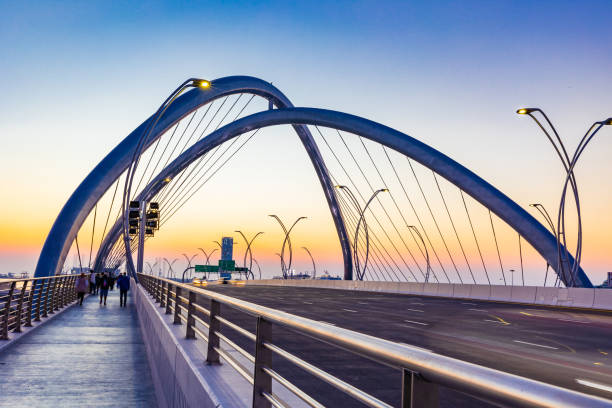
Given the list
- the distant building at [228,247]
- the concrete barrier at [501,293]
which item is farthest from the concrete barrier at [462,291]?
the distant building at [228,247]

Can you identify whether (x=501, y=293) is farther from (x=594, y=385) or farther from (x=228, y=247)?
(x=228, y=247)

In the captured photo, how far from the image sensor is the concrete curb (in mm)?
28125

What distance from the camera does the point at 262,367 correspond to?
4.39 m

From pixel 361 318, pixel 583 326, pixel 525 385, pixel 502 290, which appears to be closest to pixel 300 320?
pixel 525 385

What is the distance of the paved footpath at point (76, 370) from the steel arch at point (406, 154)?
94.1ft

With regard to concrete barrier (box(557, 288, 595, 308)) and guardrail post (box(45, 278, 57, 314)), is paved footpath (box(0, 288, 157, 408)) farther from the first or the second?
concrete barrier (box(557, 288, 595, 308))

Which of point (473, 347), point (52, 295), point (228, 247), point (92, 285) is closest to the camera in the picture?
point (473, 347)

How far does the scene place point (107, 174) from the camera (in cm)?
3641

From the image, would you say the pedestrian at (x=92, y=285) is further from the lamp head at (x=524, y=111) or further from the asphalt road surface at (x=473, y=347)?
the lamp head at (x=524, y=111)

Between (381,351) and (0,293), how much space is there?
1512 cm

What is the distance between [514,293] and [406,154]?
16136 millimetres

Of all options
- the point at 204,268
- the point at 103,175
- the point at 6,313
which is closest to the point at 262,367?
the point at 6,313

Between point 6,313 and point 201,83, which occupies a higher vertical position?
point 201,83

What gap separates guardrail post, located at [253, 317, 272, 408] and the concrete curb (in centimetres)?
2643
